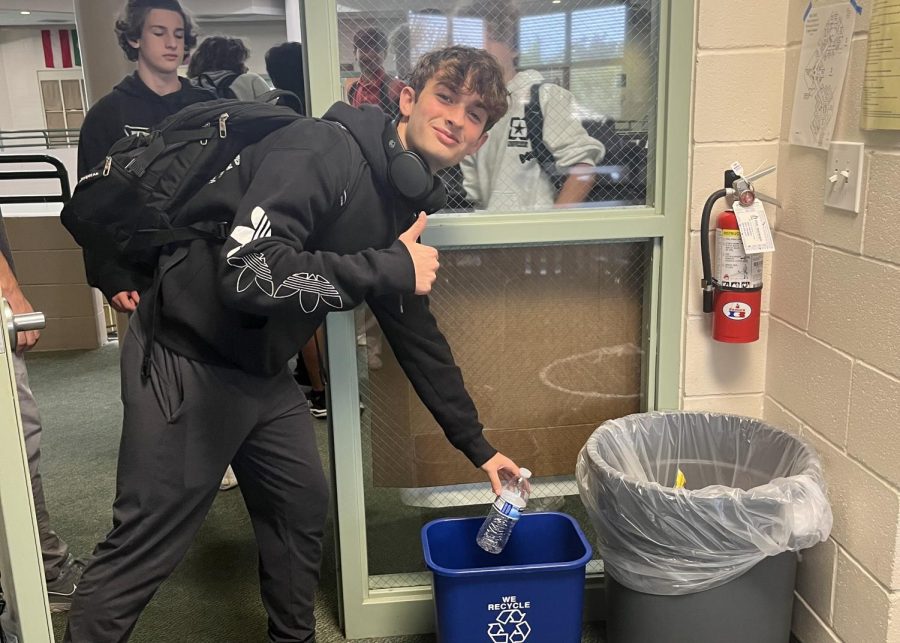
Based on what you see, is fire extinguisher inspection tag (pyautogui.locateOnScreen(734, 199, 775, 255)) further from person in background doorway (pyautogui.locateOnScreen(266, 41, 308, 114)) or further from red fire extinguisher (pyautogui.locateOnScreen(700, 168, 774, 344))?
person in background doorway (pyautogui.locateOnScreen(266, 41, 308, 114))

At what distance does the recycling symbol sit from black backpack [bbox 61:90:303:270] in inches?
37.1

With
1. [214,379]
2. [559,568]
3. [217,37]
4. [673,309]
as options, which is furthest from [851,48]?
[217,37]

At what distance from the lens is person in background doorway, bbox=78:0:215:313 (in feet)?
7.90

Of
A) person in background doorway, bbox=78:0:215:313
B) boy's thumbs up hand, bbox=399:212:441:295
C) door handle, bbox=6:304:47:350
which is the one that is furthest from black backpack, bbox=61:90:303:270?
person in background doorway, bbox=78:0:215:313

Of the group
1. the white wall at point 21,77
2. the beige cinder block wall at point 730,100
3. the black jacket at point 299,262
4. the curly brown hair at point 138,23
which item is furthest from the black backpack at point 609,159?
the white wall at point 21,77

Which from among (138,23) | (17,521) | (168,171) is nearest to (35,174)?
Answer: (138,23)

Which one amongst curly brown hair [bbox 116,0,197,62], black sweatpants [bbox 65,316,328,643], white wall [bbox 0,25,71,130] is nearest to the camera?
black sweatpants [bbox 65,316,328,643]

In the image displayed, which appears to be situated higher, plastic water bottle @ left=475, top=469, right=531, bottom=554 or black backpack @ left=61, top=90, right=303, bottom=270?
black backpack @ left=61, top=90, right=303, bottom=270

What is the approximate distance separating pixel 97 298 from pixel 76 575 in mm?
2706

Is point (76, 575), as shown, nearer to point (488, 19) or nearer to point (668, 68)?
point (488, 19)

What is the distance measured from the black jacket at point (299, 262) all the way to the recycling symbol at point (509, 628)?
37 cm

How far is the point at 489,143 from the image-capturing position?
1.78 metres

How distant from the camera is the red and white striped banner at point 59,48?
20.4 ft

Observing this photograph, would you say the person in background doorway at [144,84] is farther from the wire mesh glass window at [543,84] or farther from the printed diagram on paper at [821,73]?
the printed diagram on paper at [821,73]
